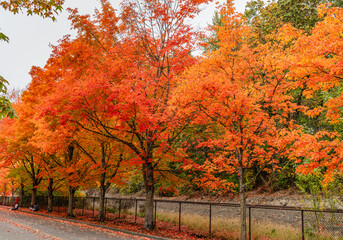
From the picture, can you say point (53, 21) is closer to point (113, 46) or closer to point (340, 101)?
point (340, 101)

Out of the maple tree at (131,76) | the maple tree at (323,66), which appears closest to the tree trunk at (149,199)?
the maple tree at (131,76)

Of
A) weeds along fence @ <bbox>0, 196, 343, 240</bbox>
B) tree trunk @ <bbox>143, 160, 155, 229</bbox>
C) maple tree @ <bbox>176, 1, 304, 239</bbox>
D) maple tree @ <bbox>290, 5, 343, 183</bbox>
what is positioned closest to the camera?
maple tree @ <bbox>290, 5, 343, 183</bbox>

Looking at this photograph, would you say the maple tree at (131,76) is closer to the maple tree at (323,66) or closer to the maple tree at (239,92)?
the maple tree at (239,92)

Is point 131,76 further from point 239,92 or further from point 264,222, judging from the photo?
point 264,222

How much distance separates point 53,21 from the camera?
20.1 ft

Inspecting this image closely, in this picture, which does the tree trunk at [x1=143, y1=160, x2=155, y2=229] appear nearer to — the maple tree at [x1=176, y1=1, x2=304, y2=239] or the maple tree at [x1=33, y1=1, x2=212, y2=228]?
the maple tree at [x1=33, y1=1, x2=212, y2=228]

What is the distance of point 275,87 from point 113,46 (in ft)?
35.0

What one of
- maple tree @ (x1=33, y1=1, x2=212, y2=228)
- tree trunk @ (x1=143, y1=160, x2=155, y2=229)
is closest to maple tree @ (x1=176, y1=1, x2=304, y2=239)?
maple tree @ (x1=33, y1=1, x2=212, y2=228)

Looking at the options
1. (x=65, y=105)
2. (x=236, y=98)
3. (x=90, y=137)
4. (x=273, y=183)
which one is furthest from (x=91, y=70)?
(x=273, y=183)

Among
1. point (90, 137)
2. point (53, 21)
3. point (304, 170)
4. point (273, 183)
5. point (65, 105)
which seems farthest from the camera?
point (273, 183)

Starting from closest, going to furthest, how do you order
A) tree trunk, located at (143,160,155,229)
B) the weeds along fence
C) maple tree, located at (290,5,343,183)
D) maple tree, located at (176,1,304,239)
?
maple tree, located at (290,5,343,183), maple tree, located at (176,1,304,239), the weeds along fence, tree trunk, located at (143,160,155,229)

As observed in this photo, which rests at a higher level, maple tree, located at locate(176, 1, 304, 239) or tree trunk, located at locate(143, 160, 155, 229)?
maple tree, located at locate(176, 1, 304, 239)

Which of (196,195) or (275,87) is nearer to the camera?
(275,87)

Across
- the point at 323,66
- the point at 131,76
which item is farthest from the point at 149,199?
the point at 323,66
